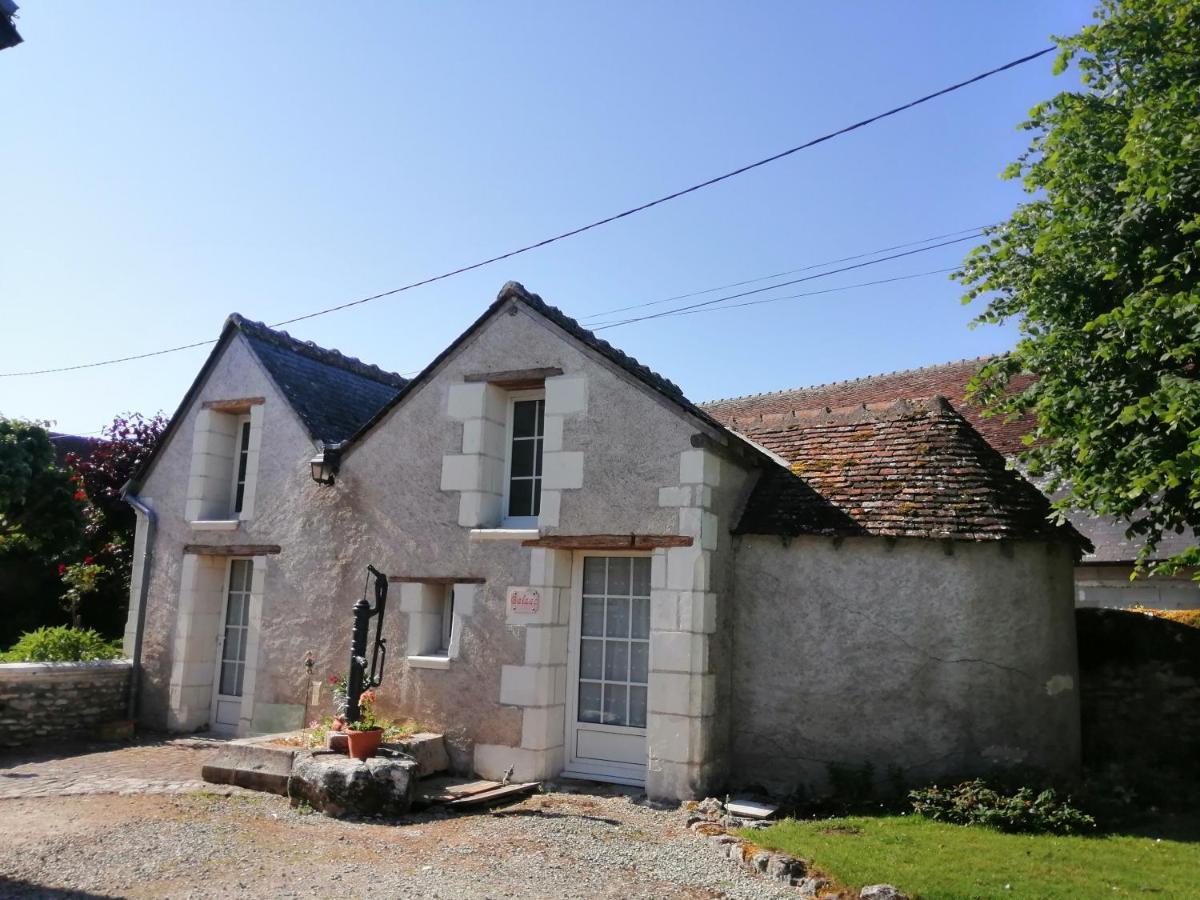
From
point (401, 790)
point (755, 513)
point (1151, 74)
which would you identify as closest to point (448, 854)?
point (401, 790)

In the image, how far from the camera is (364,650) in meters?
8.43

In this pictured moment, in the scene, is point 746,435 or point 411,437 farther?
point 746,435

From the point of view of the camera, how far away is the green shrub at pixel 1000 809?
691 centimetres

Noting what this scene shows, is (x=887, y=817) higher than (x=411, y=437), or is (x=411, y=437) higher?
(x=411, y=437)

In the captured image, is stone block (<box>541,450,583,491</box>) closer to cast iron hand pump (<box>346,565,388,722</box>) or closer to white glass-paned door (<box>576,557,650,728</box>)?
white glass-paned door (<box>576,557,650,728</box>)

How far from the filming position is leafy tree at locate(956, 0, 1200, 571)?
6293mm

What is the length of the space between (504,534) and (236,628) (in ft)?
14.7

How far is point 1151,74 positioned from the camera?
725 cm

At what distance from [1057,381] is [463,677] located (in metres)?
6.05

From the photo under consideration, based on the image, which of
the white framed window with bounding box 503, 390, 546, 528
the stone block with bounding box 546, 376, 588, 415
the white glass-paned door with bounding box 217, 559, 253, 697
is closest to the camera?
the stone block with bounding box 546, 376, 588, 415

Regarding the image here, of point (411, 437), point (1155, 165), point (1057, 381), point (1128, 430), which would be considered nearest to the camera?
point (1155, 165)

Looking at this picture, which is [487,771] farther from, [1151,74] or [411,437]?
[1151,74]

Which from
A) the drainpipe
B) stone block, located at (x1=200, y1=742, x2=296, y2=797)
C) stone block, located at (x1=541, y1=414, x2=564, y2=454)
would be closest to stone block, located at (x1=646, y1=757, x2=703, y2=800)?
stone block, located at (x1=541, y1=414, x2=564, y2=454)

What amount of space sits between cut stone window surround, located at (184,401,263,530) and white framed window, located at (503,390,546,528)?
139 inches
